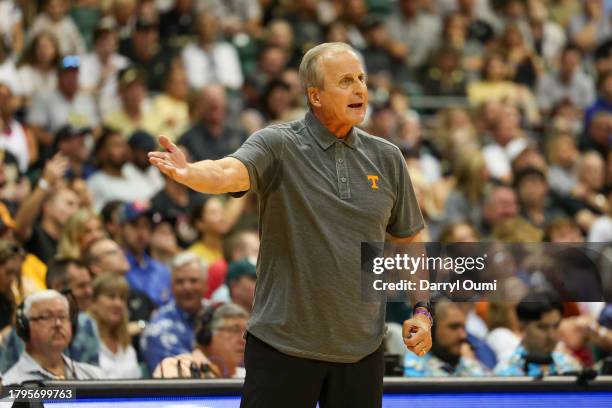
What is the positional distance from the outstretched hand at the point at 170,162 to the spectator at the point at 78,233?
12.1 ft

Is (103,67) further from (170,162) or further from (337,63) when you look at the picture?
(170,162)

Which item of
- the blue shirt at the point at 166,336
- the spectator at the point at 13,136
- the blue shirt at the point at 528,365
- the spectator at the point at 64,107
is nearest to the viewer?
the blue shirt at the point at 528,365

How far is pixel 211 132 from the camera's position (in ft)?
29.9

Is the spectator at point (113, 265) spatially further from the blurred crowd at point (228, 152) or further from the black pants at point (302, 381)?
the black pants at point (302, 381)

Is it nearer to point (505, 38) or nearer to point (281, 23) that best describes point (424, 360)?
point (281, 23)

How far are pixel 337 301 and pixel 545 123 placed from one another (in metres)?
8.32

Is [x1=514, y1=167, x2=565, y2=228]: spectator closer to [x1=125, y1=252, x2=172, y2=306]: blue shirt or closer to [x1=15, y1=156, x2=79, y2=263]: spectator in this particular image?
[x1=125, y1=252, x2=172, y2=306]: blue shirt

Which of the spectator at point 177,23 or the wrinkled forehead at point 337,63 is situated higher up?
the spectator at point 177,23

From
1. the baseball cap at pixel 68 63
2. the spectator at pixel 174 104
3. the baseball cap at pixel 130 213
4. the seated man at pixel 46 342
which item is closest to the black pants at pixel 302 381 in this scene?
the seated man at pixel 46 342

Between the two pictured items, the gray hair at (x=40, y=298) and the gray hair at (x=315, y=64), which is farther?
the gray hair at (x=40, y=298)

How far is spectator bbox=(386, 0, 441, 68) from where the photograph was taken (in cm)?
1177

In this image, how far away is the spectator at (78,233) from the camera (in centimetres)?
652

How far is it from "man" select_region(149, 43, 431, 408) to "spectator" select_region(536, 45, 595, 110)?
8791mm

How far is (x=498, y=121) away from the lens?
10328 mm
